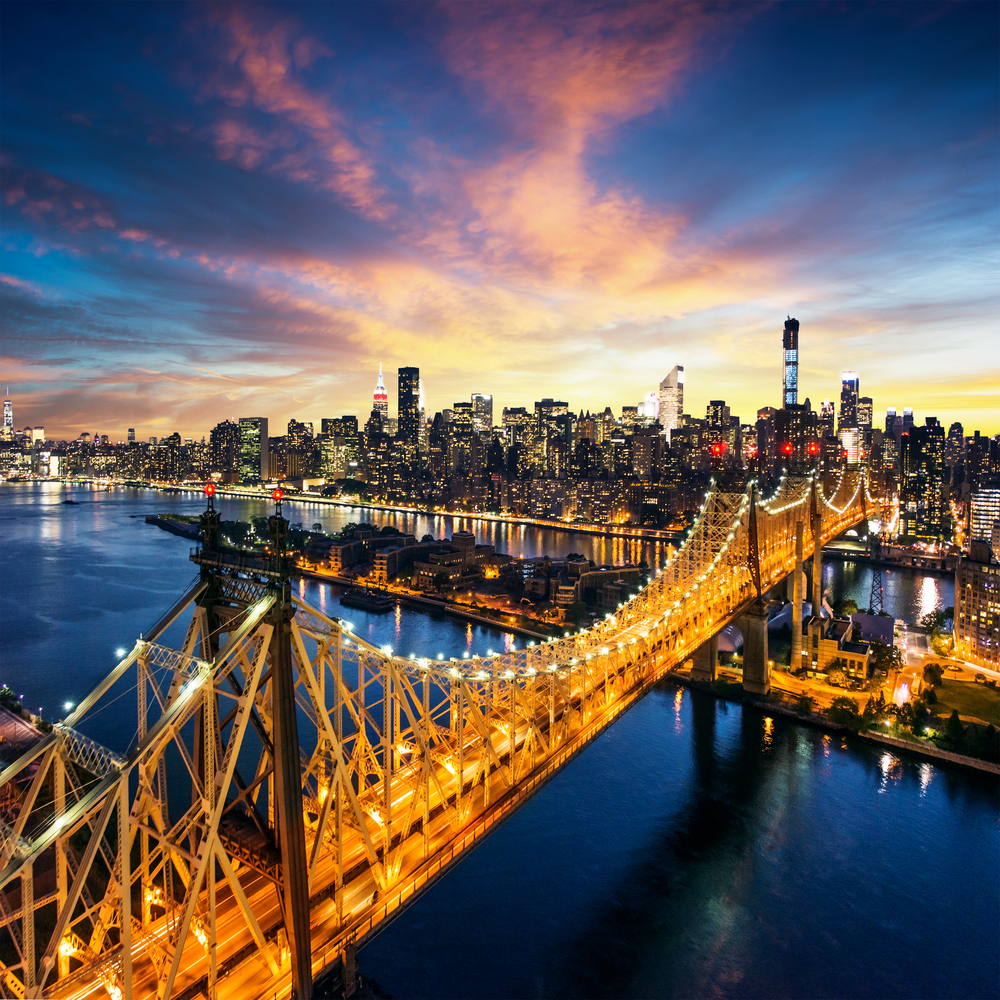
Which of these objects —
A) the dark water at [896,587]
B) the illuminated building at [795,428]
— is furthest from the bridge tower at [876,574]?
the illuminated building at [795,428]

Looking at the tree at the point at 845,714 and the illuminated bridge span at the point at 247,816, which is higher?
the illuminated bridge span at the point at 247,816

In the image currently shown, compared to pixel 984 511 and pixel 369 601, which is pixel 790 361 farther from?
pixel 369 601

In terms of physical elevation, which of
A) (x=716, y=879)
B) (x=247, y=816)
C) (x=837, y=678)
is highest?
(x=247, y=816)

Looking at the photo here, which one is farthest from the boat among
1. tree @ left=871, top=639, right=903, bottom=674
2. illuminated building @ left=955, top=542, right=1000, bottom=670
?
illuminated building @ left=955, top=542, right=1000, bottom=670

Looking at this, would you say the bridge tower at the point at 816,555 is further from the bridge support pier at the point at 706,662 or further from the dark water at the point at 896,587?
the bridge support pier at the point at 706,662

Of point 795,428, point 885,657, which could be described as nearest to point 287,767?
point 885,657

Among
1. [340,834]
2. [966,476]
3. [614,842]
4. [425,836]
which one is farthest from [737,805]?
[966,476]
